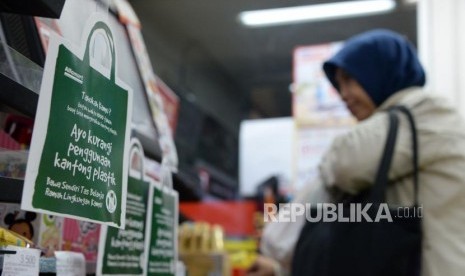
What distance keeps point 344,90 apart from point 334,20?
1871 mm

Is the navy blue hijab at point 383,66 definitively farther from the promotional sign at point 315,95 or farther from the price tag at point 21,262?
the promotional sign at point 315,95

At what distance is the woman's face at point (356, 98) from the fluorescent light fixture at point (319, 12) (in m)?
1.61

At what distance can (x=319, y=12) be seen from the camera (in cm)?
318

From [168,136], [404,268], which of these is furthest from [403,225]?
[168,136]

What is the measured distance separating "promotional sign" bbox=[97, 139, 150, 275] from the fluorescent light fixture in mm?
2386

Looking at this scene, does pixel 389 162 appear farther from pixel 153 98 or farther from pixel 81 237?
pixel 81 237

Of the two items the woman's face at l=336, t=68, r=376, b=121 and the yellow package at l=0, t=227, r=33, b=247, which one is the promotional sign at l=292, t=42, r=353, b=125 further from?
the yellow package at l=0, t=227, r=33, b=247

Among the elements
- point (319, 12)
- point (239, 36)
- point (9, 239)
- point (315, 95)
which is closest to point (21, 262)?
point (9, 239)

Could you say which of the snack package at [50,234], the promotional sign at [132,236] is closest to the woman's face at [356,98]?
the promotional sign at [132,236]

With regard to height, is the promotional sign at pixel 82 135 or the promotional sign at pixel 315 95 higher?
the promotional sign at pixel 315 95

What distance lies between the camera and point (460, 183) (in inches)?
44.3

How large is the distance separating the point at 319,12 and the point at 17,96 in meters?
2.77

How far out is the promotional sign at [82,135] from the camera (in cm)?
50

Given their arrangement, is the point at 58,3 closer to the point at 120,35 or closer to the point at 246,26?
the point at 120,35
